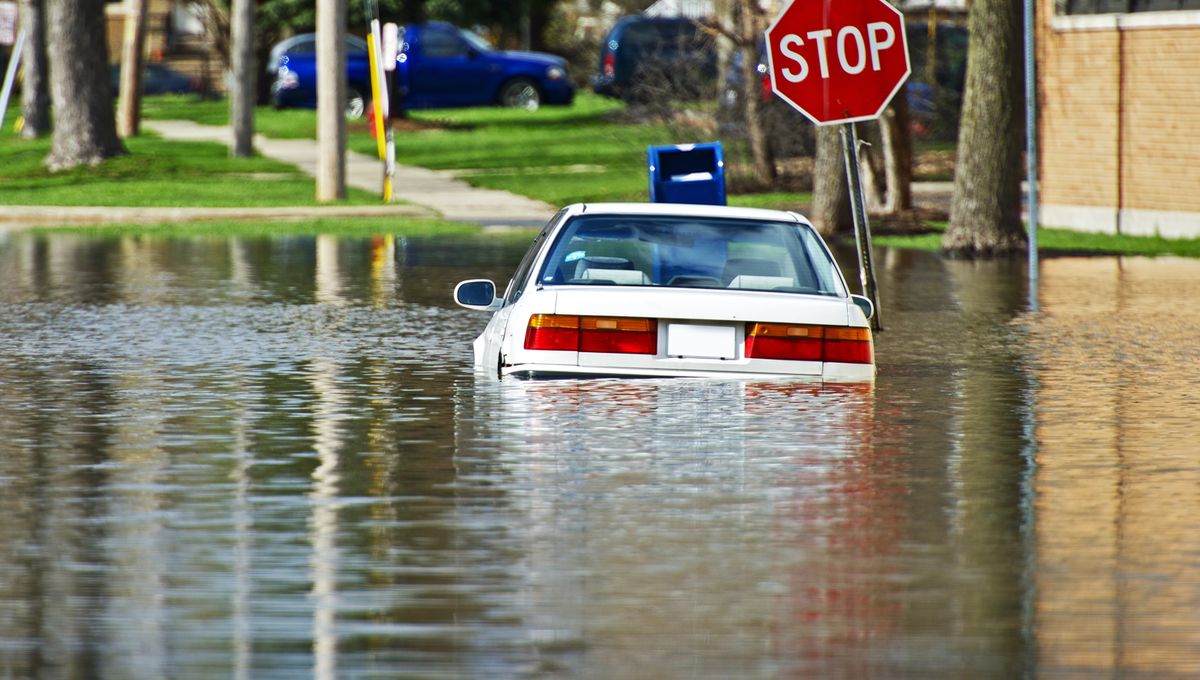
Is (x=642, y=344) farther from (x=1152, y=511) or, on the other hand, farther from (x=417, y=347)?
(x=417, y=347)

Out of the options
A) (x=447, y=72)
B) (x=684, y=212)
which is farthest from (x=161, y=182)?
(x=684, y=212)

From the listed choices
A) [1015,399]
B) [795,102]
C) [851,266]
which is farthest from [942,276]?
[1015,399]

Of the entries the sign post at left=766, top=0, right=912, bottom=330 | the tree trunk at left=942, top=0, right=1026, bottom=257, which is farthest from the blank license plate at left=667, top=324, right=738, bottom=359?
the tree trunk at left=942, top=0, right=1026, bottom=257

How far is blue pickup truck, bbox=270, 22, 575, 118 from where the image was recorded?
5225cm

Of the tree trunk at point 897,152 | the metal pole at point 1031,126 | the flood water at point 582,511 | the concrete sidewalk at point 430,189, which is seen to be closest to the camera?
the flood water at point 582,511

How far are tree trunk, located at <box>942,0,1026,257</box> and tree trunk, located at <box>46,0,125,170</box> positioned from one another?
1630 centimetres

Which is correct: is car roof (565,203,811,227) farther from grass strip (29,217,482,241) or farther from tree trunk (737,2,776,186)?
tree trunk (737,2,776,186)

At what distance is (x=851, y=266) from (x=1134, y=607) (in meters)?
15.2

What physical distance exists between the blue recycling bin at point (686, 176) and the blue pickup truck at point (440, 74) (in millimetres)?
29006

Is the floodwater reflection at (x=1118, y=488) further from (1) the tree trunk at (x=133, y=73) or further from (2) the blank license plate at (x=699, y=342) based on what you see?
(1) the tree trunk at (x=133, y=73)

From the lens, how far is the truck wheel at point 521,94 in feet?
179

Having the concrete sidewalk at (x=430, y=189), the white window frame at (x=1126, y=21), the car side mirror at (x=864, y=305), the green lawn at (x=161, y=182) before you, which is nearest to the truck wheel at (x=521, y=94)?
the concrete sidewalk at (x=430, y=189)

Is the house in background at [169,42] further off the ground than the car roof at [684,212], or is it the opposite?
the house in background at [169,42]

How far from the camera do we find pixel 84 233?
26719mm
